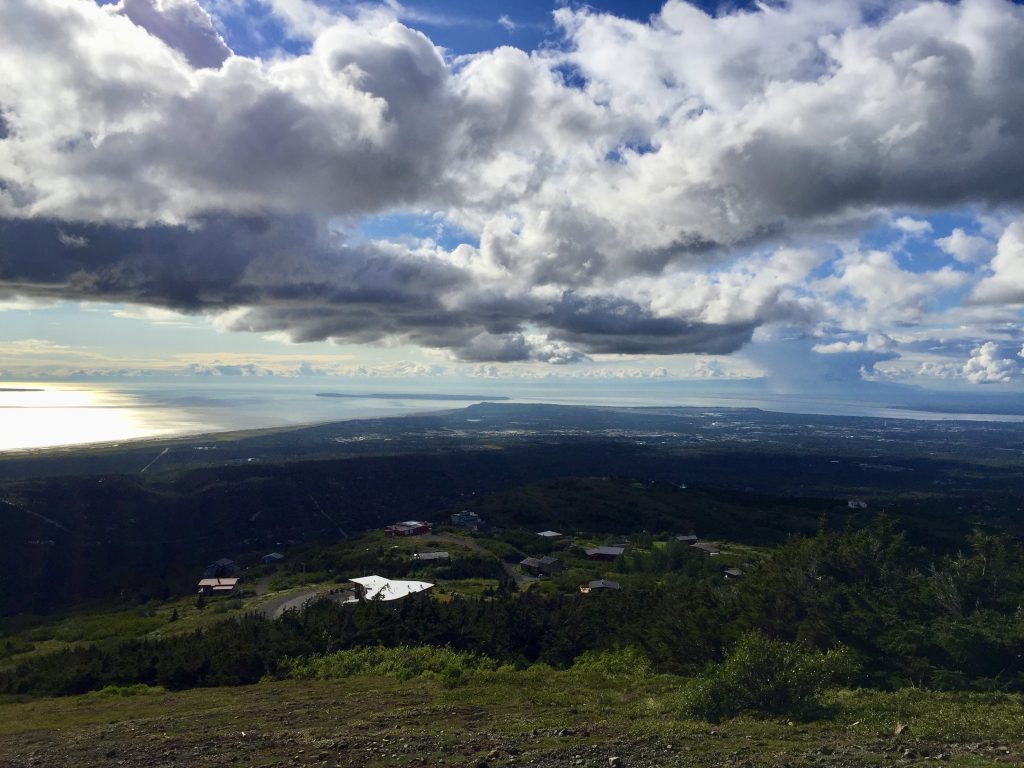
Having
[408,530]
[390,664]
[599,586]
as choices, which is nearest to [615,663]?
[390,664]

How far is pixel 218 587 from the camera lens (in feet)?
239

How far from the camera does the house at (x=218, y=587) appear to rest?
71500mm

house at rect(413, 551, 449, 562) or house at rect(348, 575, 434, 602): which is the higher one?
house at rect(348, 575, 434, 602)

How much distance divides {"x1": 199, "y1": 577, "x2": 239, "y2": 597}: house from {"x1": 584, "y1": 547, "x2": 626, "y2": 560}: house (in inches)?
1727

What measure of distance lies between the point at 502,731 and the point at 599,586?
47.2 metres

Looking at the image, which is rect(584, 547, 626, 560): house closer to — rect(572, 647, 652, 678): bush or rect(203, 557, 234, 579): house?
rect(203, 557, 234, 579): house

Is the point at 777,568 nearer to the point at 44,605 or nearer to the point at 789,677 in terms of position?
the point at 789,677

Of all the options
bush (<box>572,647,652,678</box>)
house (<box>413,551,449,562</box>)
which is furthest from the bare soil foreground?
house (<box>413,551,449,562</box>)

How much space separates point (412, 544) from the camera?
88375 millimetres

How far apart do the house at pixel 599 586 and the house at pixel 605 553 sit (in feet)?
61.4

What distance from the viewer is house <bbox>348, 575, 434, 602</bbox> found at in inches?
2178

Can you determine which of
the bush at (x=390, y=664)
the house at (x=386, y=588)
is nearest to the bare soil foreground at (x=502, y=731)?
the bush at (x=390, y=664)

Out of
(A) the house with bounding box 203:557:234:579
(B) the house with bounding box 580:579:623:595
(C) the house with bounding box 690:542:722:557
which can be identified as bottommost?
(A) the house with bounding box 203:557:234:579

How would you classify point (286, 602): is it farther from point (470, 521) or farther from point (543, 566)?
point (470, 521)
